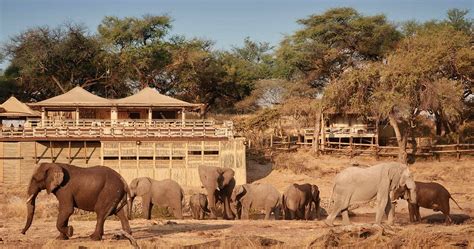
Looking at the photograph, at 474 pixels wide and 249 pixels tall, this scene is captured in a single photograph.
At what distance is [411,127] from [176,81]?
79.0ft

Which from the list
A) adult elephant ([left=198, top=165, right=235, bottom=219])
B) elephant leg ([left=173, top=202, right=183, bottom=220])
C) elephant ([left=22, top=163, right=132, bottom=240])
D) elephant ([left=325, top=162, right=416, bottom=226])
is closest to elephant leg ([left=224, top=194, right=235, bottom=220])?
adult elephant ([left=198, top=165, right=235, bottom=219])

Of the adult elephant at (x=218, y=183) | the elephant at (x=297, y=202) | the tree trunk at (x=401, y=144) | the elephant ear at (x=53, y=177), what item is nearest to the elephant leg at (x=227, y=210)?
the adult elephant at (x=218, y=183)

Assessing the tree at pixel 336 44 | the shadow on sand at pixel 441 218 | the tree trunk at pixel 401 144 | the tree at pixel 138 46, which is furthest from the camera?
the tree at pixel 138 46

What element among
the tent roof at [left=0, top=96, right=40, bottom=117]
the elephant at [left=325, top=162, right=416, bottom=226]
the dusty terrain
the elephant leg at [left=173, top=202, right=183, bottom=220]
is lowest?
the elephant leg at [left=173, top=202, right=183, bottom=220]

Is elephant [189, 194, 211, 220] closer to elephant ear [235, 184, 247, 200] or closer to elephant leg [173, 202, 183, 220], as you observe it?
elephant leg [173, 202, 183, 220]

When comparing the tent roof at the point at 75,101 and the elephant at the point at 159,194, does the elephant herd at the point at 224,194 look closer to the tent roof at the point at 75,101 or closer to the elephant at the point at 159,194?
the elephant at the point at 159,194

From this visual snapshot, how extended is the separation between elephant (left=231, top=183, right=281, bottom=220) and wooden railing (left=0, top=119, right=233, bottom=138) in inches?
399

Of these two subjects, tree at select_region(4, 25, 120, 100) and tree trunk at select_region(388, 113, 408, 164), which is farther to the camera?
tree at select_region(4, 25, 120, 100)

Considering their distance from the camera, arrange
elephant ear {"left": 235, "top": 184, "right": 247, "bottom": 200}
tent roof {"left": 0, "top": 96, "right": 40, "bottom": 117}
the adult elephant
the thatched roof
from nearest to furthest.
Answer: elephant ear {"left": 235, "top": 184, "right": 247, "bottom": 200}
the adult elephant
the thatched roof
tent roof {"left": 0, "top": 96, "right": 40, "bottom": 117}

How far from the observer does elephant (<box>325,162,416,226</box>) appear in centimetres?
2064

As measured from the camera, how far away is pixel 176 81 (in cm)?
6162

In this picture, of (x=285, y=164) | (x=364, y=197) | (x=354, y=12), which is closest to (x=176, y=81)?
(x=354, y=12)

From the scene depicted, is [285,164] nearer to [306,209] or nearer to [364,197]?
[306,209]

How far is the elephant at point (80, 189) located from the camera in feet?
53.5
